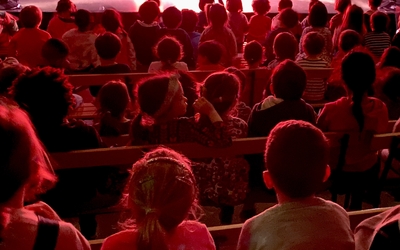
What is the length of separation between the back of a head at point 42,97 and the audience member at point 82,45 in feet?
9.01

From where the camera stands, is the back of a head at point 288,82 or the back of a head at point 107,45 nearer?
the back of a head at point 288,82

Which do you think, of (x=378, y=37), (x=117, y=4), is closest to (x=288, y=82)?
(x=378, y=37)

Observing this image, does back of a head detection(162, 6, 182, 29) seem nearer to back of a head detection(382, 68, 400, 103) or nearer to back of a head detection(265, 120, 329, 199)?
back of a head detection(382, 68, 400, 103)

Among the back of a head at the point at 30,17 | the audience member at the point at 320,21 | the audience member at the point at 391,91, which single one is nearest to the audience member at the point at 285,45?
the audience member at the point at 391,91

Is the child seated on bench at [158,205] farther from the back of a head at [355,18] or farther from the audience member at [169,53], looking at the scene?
the back of a head at [355,18]

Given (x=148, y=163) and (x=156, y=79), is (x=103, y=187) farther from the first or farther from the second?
(x=148, y=163)

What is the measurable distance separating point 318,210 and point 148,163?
523mm

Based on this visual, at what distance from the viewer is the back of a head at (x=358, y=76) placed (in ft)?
9.83

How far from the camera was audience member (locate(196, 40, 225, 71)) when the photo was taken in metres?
4.35

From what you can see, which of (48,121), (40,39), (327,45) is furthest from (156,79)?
(327,45)

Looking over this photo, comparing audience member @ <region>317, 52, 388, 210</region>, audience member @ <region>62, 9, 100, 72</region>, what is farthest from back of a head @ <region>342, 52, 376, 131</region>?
audience member @ <region>62, 9, 100, 72</region>

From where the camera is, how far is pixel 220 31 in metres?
5.55

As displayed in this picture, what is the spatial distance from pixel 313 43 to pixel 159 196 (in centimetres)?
314

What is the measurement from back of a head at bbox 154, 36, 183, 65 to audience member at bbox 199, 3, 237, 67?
1.19 meters
